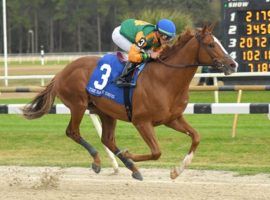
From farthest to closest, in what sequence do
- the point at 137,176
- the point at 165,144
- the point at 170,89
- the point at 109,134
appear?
the point at 165,144
the point at 109,134
the point at 137,176
the point at 170,89

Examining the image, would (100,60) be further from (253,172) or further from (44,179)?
(253,172)

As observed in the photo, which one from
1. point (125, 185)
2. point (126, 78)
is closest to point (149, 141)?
point (125, 185)

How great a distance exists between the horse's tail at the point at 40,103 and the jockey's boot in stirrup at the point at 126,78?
4.09 feet

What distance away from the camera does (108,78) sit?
22.7ft

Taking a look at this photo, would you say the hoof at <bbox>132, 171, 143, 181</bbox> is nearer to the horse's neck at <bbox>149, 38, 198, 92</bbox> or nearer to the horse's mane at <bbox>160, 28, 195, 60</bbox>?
the horse's neck at <bbox>149, 38, 198, 92</bbox>

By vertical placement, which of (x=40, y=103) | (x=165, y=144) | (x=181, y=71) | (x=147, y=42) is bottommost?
(x=165, y=144)

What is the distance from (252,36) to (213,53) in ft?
28.5

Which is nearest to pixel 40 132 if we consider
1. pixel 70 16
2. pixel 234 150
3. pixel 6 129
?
pixel 6 129

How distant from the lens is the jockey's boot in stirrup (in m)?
6.66

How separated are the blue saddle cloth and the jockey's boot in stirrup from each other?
0.06 m

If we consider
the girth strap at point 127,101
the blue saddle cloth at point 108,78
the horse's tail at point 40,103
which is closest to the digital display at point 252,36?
the horse's tail at point 40,103

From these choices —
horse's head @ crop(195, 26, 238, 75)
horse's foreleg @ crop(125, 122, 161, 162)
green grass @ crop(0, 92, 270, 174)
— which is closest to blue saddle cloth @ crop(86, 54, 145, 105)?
horse's foreleg @ crop(125, 122, 161, 162)

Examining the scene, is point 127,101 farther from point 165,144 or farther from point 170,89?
point 165,144

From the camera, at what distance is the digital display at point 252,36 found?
14656 millimetres
